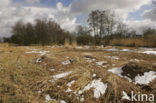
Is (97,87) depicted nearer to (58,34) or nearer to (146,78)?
(146,78)

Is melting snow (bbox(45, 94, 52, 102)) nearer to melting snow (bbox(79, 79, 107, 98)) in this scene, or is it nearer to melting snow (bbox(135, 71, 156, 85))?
melting snow (bbox(79, 79, 107, 98))

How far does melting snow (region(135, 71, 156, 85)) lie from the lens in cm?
178

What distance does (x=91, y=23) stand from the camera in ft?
57.7

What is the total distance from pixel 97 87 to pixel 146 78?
899 millimetres

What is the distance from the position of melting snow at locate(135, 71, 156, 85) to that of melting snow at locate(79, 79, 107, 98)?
615 millimetres

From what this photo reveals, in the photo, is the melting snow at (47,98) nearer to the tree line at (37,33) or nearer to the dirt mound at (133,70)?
the dirt mound at (133,70)

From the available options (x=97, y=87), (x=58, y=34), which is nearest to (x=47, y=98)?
(x=97, y=87)

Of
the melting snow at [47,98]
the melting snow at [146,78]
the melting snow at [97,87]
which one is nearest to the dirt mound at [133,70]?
the melting snow at [146,78]

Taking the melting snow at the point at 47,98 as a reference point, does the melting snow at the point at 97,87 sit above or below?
above

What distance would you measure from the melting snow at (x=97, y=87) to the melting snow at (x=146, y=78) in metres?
0.62

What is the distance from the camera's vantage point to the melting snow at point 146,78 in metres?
1.78

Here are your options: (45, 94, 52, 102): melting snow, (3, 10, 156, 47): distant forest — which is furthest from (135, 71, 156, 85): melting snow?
(3, 10, 156, 47): distant forest

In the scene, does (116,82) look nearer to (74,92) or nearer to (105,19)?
(74,92)

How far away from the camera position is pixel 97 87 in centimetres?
173
